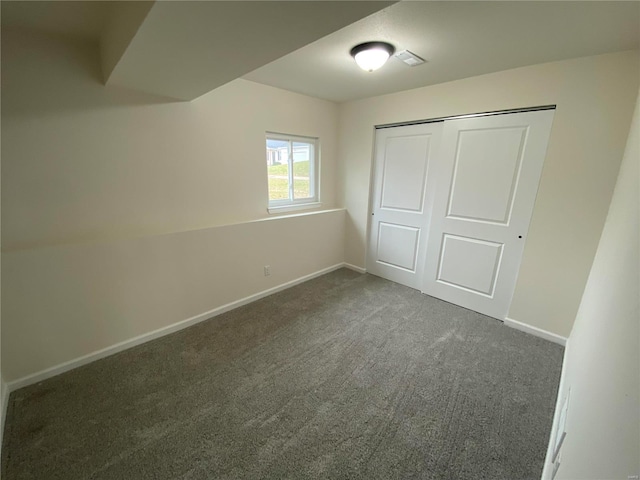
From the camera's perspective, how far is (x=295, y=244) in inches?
131

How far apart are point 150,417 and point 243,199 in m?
2.00

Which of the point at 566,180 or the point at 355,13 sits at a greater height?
the point at 355,13

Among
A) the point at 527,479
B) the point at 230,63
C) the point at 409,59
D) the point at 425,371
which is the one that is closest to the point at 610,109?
the point at 409,59

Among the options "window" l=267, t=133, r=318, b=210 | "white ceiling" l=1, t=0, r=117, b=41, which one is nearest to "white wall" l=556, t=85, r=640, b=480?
"white ceiling" l=1, t=0, r=117, b=41

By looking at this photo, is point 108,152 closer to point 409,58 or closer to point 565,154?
point 409,58

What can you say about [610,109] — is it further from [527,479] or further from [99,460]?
[99,460]

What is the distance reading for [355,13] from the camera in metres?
1.05

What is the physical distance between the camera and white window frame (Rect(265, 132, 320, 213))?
324cm

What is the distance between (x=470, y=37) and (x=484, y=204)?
1492mm

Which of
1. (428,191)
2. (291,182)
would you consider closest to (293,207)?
(291,182)

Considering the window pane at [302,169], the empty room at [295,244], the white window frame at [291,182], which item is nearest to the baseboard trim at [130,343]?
the empty room at [295,244]

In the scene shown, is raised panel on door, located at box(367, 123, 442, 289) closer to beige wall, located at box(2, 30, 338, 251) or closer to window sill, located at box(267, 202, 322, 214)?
window sill, located at box(267, 202, 322, 214)

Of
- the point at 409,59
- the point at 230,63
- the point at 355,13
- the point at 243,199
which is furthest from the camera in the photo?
the point at 243,199

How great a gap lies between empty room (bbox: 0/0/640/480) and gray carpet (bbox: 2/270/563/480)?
0.02 m
